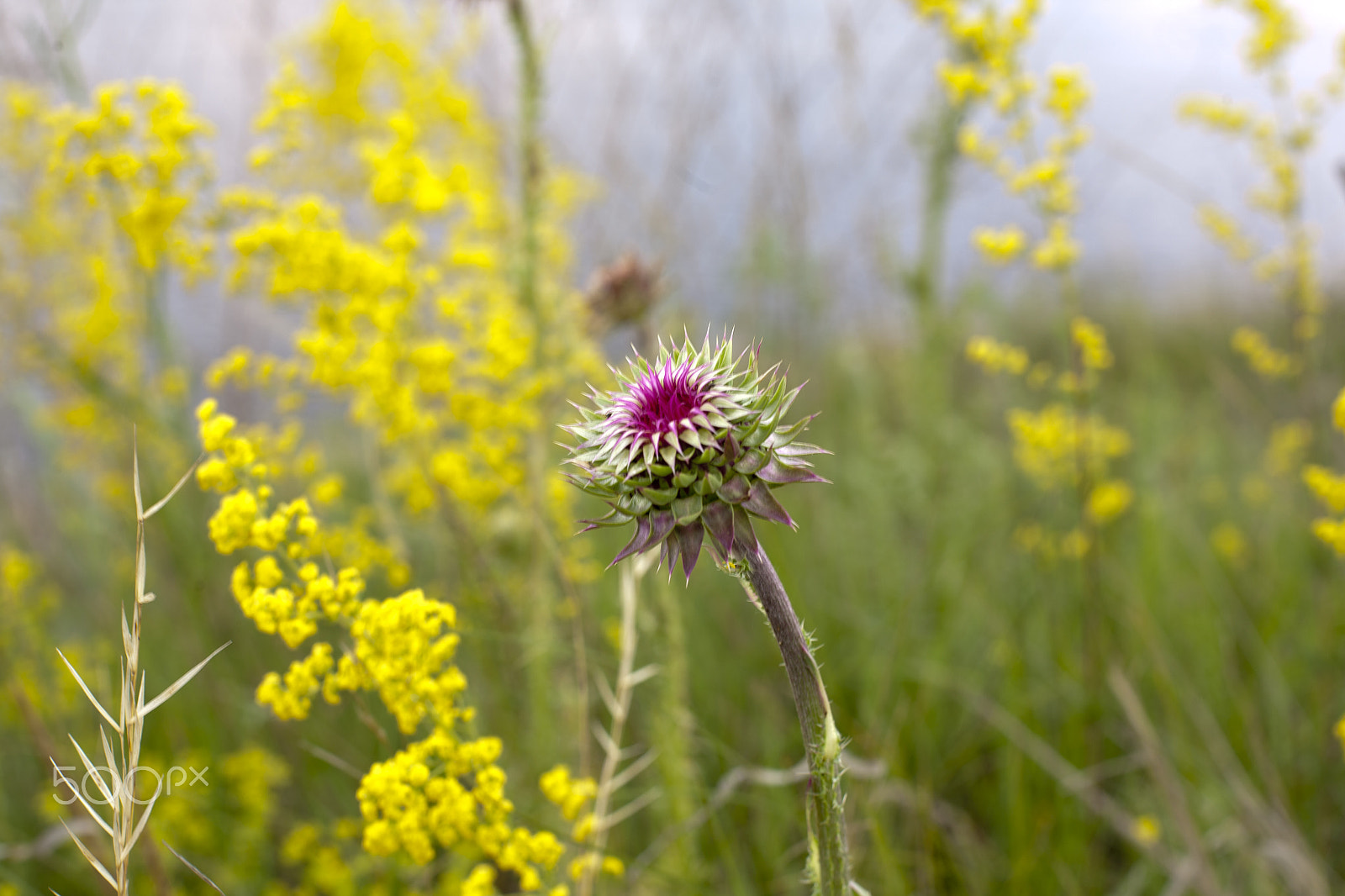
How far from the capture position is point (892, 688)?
3.65 metres

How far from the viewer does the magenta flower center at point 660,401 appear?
4.25ft

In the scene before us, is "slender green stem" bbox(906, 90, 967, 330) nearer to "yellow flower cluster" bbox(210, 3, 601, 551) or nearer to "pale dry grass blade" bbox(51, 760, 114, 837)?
"yellow flower cluster" bbox(210, 3, 601, 551)

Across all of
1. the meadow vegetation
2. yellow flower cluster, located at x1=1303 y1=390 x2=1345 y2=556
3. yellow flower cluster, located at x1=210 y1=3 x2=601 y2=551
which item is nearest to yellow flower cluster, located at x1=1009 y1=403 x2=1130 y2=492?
the meadow vegetation

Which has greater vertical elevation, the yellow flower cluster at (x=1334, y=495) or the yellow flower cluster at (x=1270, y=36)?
the yellow flower cluster at (x=1270, y=36)

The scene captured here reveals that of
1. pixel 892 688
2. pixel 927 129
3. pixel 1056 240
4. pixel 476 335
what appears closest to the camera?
pixel 1056 240

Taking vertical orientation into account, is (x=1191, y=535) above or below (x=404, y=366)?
above

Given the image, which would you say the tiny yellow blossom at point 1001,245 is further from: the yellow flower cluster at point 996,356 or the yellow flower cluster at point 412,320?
the yellow flower cluster at point 412,320

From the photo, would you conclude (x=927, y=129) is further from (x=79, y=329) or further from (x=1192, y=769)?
(x=79, y=329)

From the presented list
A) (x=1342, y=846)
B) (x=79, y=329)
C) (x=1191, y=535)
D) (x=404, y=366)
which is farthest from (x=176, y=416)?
(x=1342, y=846)

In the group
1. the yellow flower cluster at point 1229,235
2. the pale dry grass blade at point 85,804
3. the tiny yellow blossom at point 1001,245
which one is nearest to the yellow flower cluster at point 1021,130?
the tiny yellow blossom at point 1001,245

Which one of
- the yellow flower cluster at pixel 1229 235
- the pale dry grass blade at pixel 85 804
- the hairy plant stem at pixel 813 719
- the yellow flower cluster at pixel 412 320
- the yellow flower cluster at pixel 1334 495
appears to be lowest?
the pale dry grass blade at pixel 85 804

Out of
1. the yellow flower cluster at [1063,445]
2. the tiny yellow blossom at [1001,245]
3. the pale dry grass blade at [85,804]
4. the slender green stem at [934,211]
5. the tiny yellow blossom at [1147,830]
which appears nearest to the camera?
the pale dry grass blade at [85,804]

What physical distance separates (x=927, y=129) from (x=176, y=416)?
437cm

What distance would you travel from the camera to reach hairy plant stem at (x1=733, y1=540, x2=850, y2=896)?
126 centimetres
